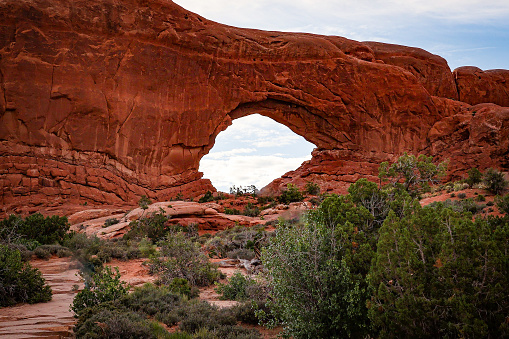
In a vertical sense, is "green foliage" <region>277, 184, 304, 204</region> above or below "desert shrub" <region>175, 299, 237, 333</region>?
above

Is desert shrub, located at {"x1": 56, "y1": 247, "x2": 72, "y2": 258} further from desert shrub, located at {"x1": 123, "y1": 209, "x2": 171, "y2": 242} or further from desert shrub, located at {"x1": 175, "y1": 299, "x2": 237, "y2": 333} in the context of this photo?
desert shrub, located at {"x1": 175, "y1": 299, "x2": 237, "y2": 333}

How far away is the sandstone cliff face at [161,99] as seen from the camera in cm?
2181

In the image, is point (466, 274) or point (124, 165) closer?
point (466, 274)

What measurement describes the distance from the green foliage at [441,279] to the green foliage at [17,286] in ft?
17.3

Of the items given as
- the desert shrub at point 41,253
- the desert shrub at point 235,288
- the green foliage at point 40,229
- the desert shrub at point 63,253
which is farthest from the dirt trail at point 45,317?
the green foliage at point 40,229

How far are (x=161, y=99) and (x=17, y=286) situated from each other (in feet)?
63.5

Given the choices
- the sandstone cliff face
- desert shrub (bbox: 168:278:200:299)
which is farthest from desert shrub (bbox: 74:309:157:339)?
the sandstone cliff face

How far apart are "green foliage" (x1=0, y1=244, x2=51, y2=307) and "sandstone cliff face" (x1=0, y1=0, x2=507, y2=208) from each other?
1609cm

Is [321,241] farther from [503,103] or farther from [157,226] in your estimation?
[503,103]

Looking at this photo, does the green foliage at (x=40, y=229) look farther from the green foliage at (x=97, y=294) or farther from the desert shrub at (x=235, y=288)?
the desert shrub at (x=235, y=288)

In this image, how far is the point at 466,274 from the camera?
13.0 ft

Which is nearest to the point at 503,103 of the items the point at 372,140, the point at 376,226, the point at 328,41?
the point at 372,140

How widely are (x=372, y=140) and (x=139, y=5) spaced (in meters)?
18.6

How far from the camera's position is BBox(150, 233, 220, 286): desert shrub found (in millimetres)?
8891
